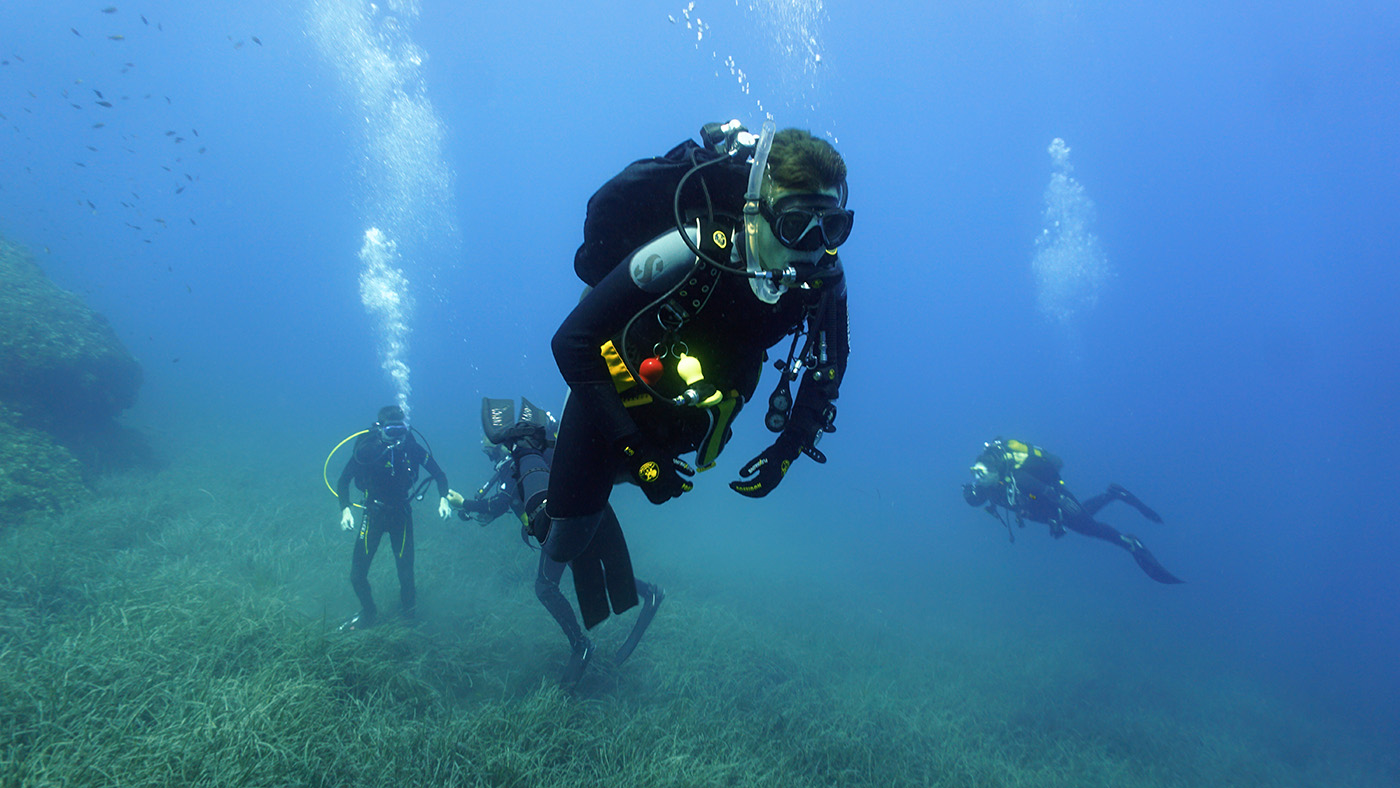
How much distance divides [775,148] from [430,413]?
82.1m

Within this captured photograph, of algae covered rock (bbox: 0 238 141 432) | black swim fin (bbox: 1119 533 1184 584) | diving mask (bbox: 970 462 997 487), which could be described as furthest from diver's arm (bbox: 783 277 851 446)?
algae covered rock (bbox: 0 238 141 432)

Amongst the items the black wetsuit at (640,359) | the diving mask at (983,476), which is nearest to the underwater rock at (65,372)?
the black wetsuit at (640,359)

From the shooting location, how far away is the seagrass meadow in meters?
3.60

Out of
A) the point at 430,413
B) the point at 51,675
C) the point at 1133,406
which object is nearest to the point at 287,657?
the point at 51,675

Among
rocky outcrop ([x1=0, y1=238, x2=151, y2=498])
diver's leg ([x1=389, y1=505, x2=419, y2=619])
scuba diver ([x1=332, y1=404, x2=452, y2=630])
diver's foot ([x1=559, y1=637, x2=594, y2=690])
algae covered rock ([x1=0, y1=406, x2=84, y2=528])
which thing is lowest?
diver's foot ([x1=559, y1=637, x2=594, y2=690])

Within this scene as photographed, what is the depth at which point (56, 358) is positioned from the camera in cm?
1255

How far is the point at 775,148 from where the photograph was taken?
6.83 ft

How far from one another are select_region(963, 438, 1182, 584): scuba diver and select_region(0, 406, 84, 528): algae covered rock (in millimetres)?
18391

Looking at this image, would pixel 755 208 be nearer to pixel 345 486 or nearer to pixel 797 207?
pixel 797 207

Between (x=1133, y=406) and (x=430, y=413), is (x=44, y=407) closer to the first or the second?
(x=430, y=413)

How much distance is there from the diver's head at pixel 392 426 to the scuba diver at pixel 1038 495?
12.1 metres

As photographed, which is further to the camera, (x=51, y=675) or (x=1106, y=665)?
(x=1106, y=665)

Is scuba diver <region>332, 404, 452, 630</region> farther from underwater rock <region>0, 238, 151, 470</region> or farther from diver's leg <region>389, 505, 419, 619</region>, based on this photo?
underwater rock <region>0, 238, 151, 470</region>

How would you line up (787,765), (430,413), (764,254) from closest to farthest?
(764,254)
(787,765)
(430,413)
